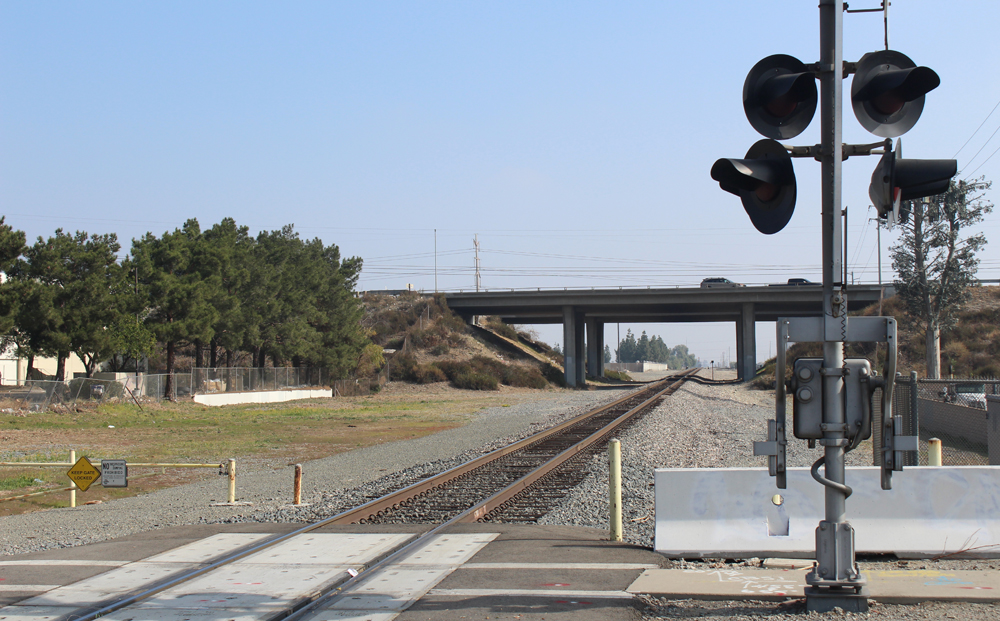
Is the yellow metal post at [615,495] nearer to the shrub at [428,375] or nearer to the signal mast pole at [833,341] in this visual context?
the signal mast pole at [833,341]

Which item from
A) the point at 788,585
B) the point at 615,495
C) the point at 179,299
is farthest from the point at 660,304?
the point at 788,585

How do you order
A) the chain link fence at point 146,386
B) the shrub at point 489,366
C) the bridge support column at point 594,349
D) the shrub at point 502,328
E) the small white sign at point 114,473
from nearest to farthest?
1. the small white sign at point 114,473
2. the chain link fence at point 146,386
3. the shrub at point 489,366
4. the shrub at point 502,328
5. the bridge support column at point 594,349

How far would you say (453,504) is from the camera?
42.1ft

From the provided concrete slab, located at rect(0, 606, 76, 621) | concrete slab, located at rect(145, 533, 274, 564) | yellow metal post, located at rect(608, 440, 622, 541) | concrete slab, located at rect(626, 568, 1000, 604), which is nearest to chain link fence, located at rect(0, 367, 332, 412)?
concrete slab, located at rect(145, 533, 274, 564)

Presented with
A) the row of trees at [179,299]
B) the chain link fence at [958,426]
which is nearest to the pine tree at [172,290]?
the row of trees at [179,299]

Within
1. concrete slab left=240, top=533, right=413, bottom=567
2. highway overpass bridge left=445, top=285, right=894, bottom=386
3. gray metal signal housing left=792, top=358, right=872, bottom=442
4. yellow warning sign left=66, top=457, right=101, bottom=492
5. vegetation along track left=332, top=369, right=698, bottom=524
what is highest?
highway overpass bridge left=445, top=285, right=894, bottom=386

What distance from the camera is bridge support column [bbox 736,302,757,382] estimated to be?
8681 cm

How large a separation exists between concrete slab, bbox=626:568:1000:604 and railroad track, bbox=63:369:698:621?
269 cm

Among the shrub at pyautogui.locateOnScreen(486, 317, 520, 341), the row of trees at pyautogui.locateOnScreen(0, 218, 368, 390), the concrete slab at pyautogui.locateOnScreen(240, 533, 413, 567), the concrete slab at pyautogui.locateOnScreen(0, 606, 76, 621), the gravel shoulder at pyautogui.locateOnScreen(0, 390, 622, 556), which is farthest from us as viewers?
the shrub at pyautogui.locateOnScreen(486, 317, 520, 341)

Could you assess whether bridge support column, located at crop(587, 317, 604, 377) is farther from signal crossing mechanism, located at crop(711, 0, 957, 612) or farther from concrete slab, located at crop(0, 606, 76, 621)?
concrete slab, located at crop(0, 606, 76, 621)

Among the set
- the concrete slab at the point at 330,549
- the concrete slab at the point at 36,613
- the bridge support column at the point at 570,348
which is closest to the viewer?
the concrete slab at the point at 36,613

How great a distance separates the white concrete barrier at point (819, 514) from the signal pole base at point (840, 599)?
1914 mm

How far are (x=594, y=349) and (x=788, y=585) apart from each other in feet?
365

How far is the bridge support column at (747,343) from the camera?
285 feet
